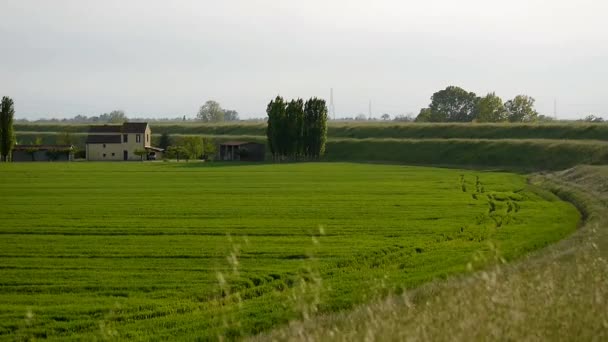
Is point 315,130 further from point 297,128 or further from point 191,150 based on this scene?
point 191,150

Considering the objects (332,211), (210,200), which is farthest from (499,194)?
(210,200)

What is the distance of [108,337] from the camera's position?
635 inches

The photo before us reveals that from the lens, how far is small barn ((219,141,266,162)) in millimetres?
123312

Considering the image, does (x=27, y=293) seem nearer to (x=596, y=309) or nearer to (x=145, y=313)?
(x=145, y=313)

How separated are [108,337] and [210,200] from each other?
3227cm

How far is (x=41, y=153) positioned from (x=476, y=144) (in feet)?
228

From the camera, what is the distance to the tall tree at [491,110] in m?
188

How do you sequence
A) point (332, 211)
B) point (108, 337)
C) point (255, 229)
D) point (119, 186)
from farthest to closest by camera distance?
1. point (119, 186)
2. point (332, 211)
3. point (255, 229)
4. point (108, 337)

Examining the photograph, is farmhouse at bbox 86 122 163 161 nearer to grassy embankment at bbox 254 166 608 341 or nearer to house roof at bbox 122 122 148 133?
house roof at bbox 122 122 148 133

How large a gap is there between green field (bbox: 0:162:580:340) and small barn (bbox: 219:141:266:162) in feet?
215

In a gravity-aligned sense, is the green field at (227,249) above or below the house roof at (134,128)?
below

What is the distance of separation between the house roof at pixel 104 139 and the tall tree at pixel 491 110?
9220 centimetres

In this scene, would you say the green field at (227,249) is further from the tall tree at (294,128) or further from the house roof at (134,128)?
the house roof at (134,128)

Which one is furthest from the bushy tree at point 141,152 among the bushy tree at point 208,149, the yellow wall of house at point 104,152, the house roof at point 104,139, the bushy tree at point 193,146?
the bushy tree at point 208,149
